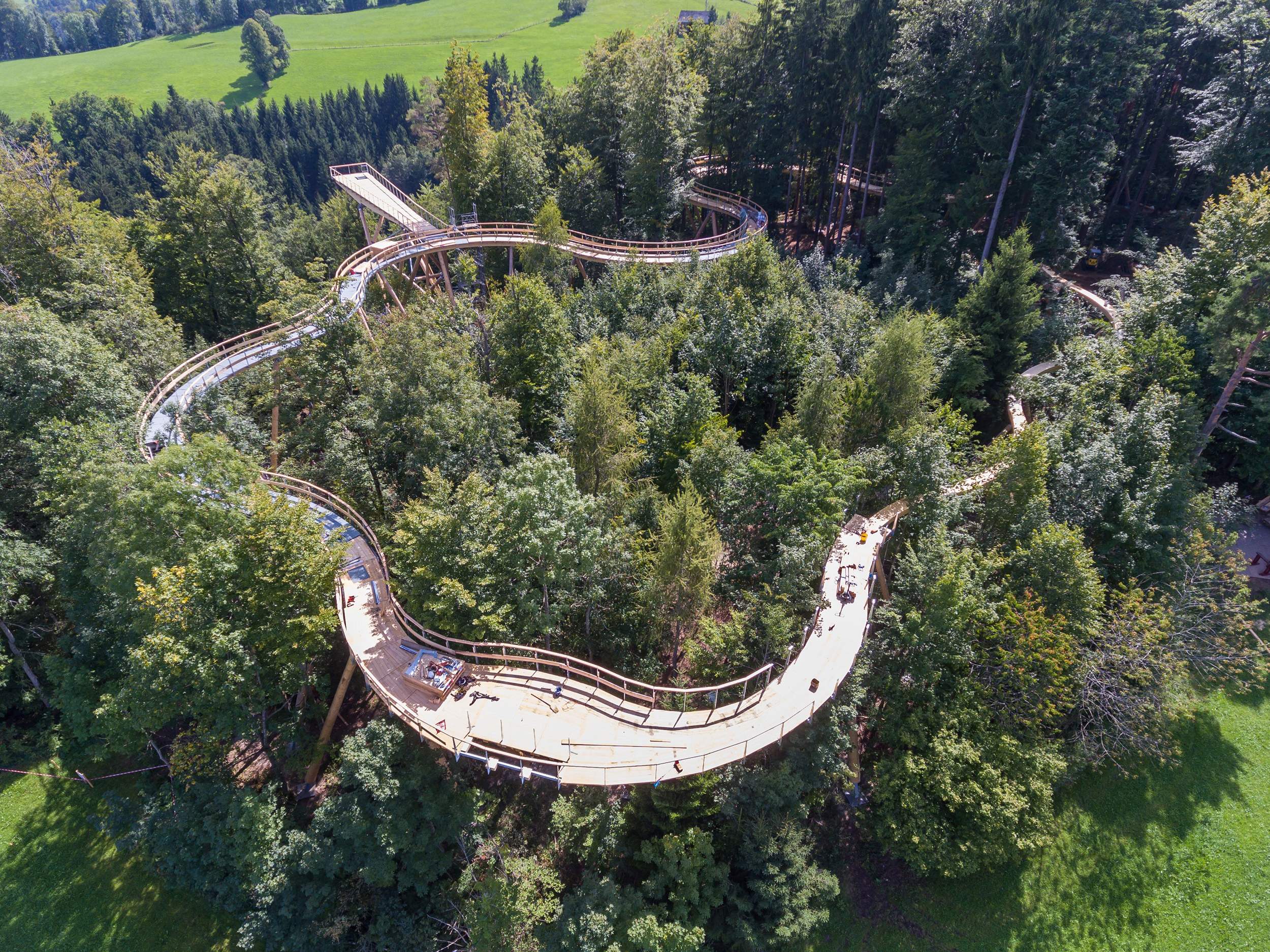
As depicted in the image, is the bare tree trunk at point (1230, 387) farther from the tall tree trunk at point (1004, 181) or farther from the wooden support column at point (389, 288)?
the wooden support column at point (389, 288)

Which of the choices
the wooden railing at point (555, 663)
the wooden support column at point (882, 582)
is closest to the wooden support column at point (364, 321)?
the wooden railing at point (555, 663)

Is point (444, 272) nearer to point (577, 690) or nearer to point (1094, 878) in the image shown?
point (577, 690)

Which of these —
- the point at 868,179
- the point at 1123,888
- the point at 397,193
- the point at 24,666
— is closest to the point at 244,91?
the point at 397,193

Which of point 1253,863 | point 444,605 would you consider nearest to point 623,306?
point 444,605

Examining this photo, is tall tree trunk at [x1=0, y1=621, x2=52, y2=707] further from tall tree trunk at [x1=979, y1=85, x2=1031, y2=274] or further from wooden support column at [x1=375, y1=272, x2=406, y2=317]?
tall tree trunk at [x1=979, y1=85, x2=1031, y2=274]

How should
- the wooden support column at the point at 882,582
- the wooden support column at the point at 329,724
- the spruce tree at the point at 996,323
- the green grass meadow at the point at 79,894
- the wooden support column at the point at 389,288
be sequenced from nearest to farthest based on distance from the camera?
the green grass meadow at the point at 79,894 < the wooden support column at the point at 329,724 < the wooden support column at the point at 882,582 < the spruce tree at the point at 996,323 < the wooden support column at the point at 389,288
